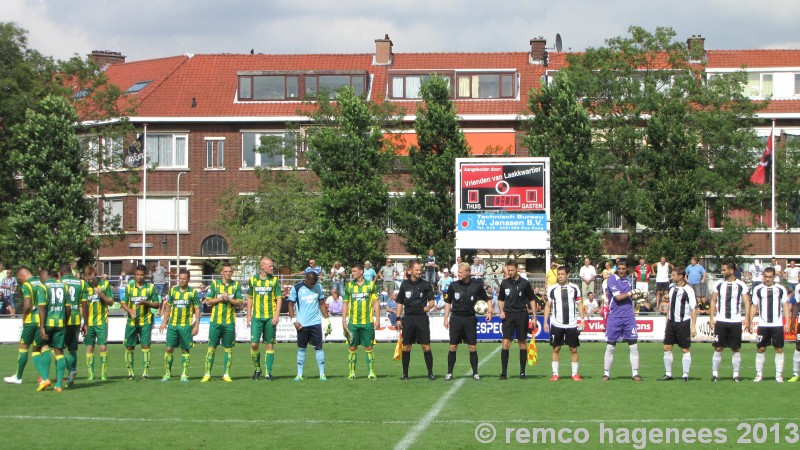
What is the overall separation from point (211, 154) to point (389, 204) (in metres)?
15.0

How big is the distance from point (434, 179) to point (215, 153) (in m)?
17.5

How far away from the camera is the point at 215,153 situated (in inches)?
2249

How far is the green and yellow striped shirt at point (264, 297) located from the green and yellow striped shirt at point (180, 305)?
1.20 m

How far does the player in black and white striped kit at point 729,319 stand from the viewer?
65.2 feet

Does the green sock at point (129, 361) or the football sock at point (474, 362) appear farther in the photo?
the green sock at point (129, 361)

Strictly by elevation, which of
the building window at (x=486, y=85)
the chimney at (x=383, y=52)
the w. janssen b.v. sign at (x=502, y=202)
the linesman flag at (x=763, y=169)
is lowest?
the w. janssen b.v. sign at (x=502, y=202)

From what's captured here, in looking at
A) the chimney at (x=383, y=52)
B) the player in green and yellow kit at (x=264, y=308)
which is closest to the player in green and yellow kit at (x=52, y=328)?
the player in green and yellow kit at (x=264, y=308)

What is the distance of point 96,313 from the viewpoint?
2117 centimetres

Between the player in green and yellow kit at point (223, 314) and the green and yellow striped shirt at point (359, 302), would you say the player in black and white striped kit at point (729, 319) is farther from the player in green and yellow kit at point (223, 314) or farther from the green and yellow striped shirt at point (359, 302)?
the player in green and yellow kit at point (223, 314)

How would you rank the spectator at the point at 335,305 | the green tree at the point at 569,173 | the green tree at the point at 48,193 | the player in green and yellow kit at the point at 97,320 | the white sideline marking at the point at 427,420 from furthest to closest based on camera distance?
the green tree at the point at 569,173 → the green tree at the point at 48,193 → the spectator at the point at 335,305 → the player in green and yellow kit at the point at 97,320 → the white sideline marking at the point at 427,420

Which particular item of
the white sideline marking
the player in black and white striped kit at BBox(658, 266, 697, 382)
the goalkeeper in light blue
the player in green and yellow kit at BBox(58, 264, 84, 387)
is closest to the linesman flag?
the player in black and white striped kit at BBox(658, 266, 697, 382)

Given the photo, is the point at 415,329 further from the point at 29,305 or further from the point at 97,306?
the point at 29,305

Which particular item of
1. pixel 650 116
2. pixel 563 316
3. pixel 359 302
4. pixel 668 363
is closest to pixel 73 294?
pixel 359 302

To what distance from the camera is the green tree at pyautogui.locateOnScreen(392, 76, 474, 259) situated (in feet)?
142
